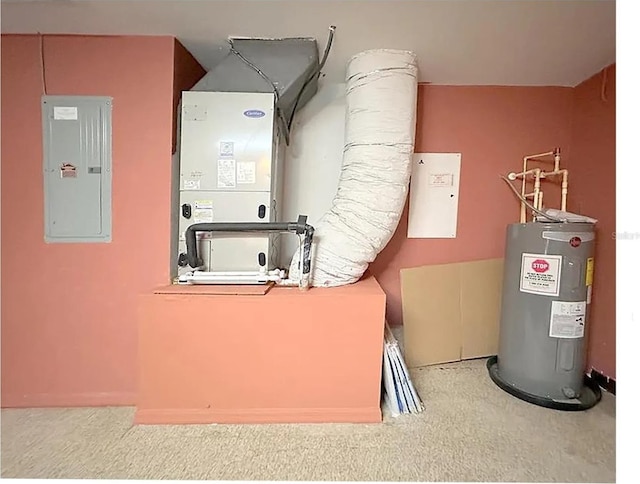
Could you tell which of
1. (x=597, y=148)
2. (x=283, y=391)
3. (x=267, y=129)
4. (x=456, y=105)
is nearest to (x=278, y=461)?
(x=283, y=391)

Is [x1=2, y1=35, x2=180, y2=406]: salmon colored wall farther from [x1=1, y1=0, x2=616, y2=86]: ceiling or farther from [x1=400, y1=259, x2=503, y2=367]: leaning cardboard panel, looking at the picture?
[x1=400, y1=259, x2=503, y2=367]: leaning cardboard panel

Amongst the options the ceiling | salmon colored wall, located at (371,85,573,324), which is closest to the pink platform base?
salmon colored wall, located at (371,85,573,324)

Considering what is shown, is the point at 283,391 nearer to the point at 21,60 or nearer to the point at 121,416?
the point at 121,416

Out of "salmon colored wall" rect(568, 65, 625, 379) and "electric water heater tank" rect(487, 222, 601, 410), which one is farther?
"salmon colored wall" rect(568, 65, 625, 379)

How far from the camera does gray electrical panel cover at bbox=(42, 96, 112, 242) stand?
1.90 m

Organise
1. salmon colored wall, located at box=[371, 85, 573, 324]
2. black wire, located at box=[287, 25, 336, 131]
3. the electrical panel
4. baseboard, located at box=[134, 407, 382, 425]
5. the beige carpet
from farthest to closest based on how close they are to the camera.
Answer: salmon colored wall, located at box=[371, 85, 573, 324], the electrical panel, black wire, located at box=[287, 25, 336, 131], baseboard, located at box=[134, 407, 382, 425], the beige carpet

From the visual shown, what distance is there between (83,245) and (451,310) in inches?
89.1

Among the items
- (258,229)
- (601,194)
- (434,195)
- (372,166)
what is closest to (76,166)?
(258,229)

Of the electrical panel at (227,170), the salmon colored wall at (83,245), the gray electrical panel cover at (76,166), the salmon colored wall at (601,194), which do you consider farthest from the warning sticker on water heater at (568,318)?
the gray electrical panel cover at (76,166)

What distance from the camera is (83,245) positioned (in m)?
1.93

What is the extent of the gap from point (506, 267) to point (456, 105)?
3.78 feet

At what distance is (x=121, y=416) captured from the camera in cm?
182

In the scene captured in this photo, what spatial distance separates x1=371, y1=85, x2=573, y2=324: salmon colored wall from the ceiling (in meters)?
0.34

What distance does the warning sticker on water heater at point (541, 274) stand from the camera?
6.21ft
